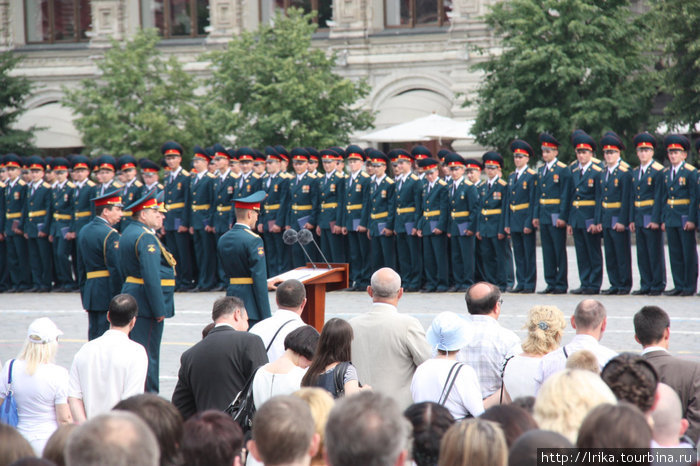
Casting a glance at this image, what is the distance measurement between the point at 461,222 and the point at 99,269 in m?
7.42

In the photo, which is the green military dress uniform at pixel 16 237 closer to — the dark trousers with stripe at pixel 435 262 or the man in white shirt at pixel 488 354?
the dark trousers with stripe at pixel 435 262

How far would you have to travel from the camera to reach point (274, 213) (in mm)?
18562

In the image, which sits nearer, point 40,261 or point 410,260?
point 410,260

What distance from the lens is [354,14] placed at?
98.9ft

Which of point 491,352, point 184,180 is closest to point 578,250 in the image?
point 184,180

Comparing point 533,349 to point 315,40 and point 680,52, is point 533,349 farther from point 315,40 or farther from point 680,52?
point 315,40

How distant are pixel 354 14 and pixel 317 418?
26.4m

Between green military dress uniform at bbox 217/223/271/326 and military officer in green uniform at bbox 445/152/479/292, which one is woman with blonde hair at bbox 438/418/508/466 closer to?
green military dress uniform at bbox 217/223/271/326

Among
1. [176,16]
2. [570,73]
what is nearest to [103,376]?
[570,73]

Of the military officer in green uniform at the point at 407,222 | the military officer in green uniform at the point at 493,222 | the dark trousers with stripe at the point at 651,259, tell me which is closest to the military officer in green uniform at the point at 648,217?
the dark trousers with stripe at the point at 651,259

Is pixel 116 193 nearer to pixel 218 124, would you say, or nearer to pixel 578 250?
pixel 578 250

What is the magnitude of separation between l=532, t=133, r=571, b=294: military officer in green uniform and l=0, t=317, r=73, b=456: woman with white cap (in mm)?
10133

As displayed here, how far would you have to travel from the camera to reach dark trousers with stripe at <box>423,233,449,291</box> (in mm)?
16875

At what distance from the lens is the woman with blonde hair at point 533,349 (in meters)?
6.52
